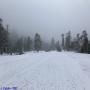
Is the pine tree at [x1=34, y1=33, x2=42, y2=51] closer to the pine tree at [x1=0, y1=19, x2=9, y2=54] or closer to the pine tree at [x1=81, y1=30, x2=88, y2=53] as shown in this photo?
the pine tree at [x1=0, y1=19, x2=9, y2=54]

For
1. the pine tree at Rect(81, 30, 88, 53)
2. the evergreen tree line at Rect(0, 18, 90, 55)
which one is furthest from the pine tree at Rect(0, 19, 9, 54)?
the pine tree at Rect(81, 30, 88, 53)

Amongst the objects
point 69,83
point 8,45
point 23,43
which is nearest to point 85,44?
point 23,43

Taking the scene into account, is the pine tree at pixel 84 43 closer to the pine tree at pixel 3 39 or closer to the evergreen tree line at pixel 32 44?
the evergreen tree line at pixel 32 44

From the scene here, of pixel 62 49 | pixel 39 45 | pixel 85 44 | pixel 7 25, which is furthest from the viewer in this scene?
pixel 62 49

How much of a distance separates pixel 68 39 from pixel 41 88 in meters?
69.1

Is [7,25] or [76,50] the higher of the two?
[7,25]

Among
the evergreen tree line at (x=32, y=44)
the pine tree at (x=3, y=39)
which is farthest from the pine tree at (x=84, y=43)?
the pine tree at (x=3, y=39)

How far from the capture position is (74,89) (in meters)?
8.35

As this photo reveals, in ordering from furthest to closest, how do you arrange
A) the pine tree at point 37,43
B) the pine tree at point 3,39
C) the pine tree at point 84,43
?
the pine tree at point 84,43 < the pine tree at point 37,43 < the pine tree at point 3,39

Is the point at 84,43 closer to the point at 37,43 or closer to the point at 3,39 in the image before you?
the point at 37,43

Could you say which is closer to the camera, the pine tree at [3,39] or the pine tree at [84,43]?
the pine tree at [3,39]

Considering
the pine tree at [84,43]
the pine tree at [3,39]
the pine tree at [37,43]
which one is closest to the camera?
the pine tree at [3,39]

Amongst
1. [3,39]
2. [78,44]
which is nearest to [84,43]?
[78,44]

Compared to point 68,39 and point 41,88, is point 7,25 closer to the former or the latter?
point 68,39
